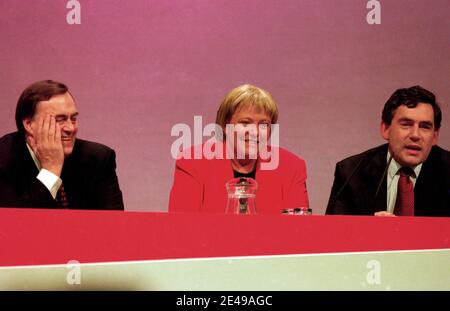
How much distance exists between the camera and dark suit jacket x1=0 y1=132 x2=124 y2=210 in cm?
213

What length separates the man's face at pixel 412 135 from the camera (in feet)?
7.48

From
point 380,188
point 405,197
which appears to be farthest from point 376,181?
point 405,197

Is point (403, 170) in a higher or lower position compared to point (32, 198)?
higher

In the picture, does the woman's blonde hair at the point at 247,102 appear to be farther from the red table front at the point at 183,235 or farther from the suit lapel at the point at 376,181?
the red table front at the point at 183,235

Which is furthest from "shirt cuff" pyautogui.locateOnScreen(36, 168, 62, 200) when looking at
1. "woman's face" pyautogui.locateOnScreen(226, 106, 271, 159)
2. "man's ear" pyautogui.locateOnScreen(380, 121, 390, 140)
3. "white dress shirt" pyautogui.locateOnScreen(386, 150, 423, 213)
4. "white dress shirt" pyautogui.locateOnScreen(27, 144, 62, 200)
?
"man's ear" pyautogui.locateOnScreen(380, 121, 390, 140)

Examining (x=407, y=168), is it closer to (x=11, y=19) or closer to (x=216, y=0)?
(x=216, y=0)

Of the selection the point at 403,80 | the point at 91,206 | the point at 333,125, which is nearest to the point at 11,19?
the point at 91,206

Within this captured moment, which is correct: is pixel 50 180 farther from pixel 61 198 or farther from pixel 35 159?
pixel 35 159

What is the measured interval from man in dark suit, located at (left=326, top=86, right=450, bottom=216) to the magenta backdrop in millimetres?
628

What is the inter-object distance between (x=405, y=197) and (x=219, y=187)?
636mm

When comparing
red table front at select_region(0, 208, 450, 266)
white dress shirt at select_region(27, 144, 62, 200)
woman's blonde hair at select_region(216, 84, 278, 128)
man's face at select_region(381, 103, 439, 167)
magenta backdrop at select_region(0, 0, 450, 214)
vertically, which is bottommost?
red table front at select_region(0, 208, 450, 266)

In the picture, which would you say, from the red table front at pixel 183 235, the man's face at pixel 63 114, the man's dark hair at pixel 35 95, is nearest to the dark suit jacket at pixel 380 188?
the red table front at pixel 183 235

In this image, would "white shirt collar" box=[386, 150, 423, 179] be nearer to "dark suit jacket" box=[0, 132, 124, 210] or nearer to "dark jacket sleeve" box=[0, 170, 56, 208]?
"dark suit jacket" box=[0, 132, 124, 210]

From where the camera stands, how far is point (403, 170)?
2.26m
